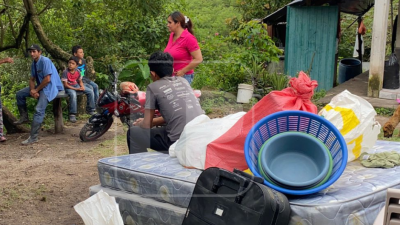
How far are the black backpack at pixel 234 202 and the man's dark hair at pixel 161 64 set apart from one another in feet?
4.57

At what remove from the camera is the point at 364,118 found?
3.52m

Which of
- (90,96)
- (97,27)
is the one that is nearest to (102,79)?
(97,27)

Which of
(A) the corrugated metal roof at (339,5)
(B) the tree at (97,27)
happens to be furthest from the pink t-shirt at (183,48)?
(A) the corrugated metal roof at (339,5)

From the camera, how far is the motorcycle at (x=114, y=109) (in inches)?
246

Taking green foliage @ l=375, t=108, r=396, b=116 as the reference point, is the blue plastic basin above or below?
above

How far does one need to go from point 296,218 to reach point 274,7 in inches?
478

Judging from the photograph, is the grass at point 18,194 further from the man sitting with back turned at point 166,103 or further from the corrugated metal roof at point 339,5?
the corrugated metal roof at point 339,5

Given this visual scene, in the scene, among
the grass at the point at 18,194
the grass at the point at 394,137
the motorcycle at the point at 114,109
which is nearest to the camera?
the grass at the point at 18,194

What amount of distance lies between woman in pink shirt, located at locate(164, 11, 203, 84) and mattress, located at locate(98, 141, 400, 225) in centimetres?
183

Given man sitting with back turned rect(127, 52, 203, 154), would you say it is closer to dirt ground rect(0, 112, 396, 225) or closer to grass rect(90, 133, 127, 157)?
dirt ground rect(0, 112, 396, 225)

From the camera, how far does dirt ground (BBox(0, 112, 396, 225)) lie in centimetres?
409

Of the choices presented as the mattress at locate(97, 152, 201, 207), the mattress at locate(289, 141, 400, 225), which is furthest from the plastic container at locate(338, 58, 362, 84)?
the mattress at locate(289, 141, 400, 225)

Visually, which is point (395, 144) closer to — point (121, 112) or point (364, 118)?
point (364, 118)

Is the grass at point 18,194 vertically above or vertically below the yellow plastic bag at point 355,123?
below
